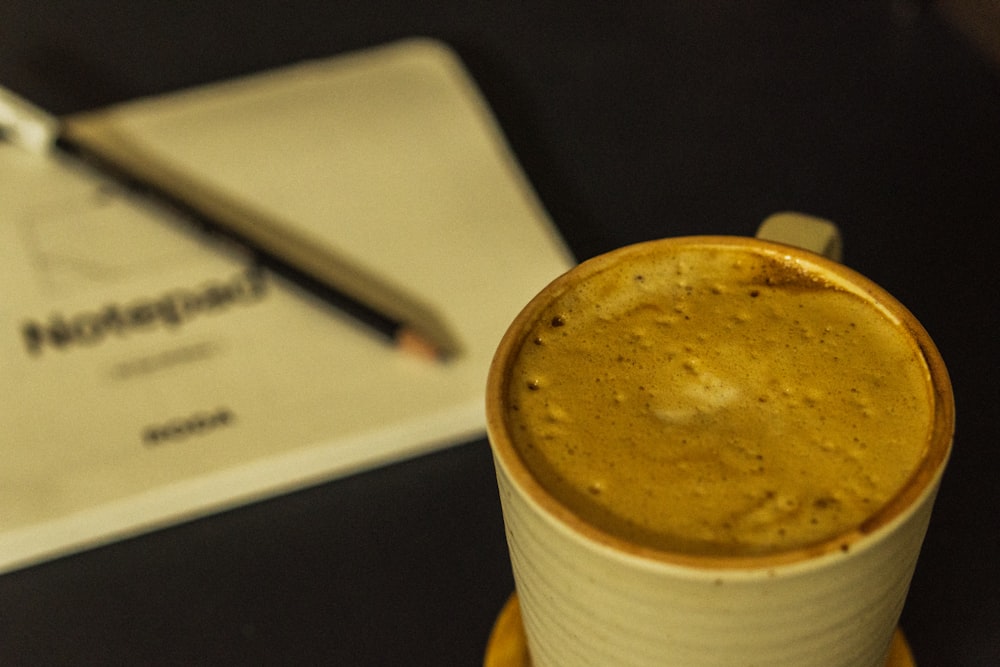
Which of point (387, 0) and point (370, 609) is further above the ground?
point (387, 0)

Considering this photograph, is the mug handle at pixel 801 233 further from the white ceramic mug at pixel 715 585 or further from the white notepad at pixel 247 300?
the white notepad at pixel 247 300

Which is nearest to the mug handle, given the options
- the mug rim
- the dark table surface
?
the mug rim

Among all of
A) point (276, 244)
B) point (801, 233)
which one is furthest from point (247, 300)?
point (801, 233)

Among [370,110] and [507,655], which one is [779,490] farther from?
[370,110]

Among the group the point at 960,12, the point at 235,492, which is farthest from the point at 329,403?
the point at 960,12

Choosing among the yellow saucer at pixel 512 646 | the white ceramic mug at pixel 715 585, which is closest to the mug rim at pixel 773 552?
the white ceramic mug at pixel 715 585

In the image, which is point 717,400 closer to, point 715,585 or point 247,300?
point 715,585
